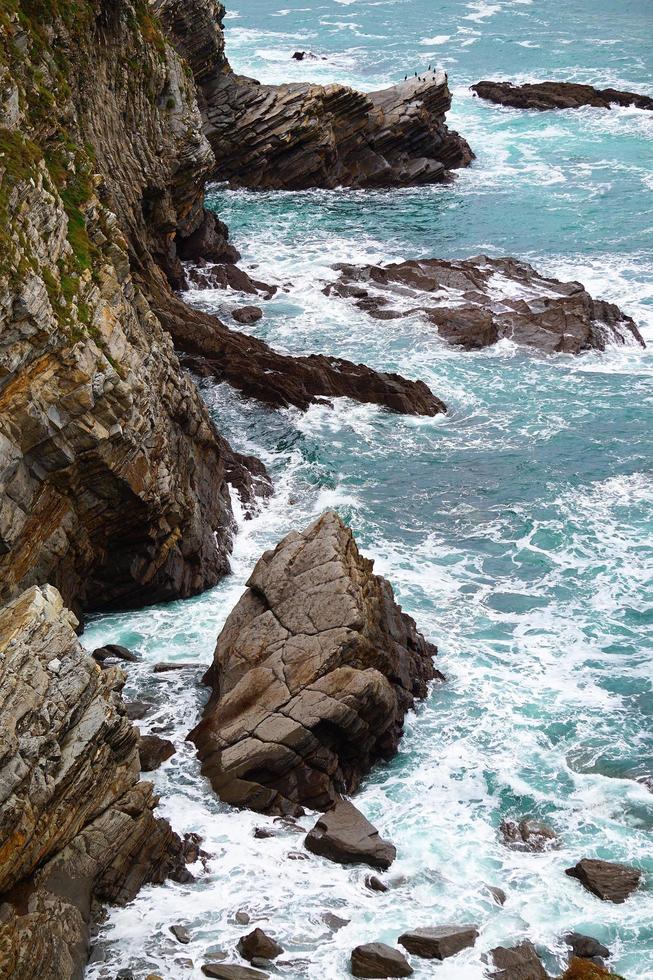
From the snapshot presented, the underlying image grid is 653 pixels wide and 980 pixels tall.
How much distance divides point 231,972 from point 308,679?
651 centimetres

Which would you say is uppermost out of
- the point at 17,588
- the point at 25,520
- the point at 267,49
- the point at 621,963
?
the point at 267,49

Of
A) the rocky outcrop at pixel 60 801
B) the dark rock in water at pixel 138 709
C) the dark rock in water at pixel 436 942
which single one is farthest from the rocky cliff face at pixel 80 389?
the dark rock in water at pixel 436 942

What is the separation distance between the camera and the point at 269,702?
23438mm

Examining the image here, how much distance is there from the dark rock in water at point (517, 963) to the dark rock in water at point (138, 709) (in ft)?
30.4

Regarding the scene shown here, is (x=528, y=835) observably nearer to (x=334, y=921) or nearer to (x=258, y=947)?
(x=334, y=921)

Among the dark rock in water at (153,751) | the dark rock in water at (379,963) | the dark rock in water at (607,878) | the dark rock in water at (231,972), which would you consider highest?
the dark rock in water at (153,751)

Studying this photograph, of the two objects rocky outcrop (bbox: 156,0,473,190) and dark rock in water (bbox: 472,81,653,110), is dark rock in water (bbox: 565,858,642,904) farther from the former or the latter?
dark rock in water (bbox: 472,81,653,110)

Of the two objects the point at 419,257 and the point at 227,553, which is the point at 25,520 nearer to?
the point at 227,553

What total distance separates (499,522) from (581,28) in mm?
71770

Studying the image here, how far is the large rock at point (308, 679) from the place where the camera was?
22.7m

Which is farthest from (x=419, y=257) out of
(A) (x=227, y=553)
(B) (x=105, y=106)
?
(A) (x=227, y=553)

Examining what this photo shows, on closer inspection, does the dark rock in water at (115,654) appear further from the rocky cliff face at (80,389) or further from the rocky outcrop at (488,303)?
the rocky outcrop at (488,303)

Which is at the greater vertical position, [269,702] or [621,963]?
[269,702]

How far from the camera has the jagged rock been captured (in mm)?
21359
